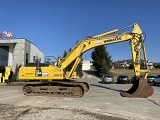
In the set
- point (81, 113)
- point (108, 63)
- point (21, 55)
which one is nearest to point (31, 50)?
point (21, 55)

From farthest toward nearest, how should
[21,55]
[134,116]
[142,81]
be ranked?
1. [21,55]
2. [142,81]
3. [134,116]

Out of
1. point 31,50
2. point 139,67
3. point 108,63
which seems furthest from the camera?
point 108,63

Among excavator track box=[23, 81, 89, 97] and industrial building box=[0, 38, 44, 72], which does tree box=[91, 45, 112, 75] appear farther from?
excavator track box=[23, 81, 89, 97]

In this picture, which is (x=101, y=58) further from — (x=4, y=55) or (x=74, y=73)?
(x=74, y=73)

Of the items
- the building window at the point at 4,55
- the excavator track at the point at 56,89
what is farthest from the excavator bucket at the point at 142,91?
the building window at the point at 4,55

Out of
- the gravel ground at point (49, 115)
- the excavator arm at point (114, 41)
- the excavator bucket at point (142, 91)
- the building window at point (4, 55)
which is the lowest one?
the gravel ground at point (49, 115)

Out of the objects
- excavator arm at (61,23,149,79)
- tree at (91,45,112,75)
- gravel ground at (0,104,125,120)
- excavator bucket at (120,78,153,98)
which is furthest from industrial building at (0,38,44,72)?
gravel ground at (0,104,125,120)

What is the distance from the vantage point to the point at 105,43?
25.8 m

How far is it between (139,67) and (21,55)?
118 feet

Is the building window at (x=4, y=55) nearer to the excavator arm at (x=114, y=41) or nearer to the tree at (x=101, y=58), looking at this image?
the excavator arm at (x=114, y=41)

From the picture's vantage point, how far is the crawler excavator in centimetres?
2378

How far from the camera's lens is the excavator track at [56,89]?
2378cm

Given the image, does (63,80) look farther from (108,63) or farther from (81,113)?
(108,63)

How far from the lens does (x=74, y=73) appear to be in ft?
83.5
